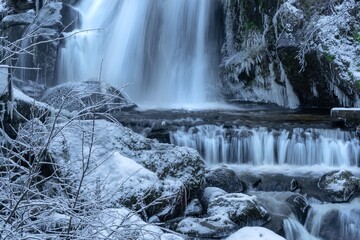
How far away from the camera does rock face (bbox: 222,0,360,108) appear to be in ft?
34.2

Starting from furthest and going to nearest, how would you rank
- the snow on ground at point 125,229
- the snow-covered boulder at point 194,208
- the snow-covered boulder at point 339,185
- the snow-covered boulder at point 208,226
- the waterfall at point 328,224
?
the snow-covered boulder at point 339,185 → the snow-covered boulder at point 194,208 → the waterfall at point 328,224 → the snow-covered boulder at point 208,226 → the snow on ground at point 125,229

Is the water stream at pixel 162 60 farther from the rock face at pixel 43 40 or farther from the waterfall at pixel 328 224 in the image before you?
the waterfall at pixel 328 224

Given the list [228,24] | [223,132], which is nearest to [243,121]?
[223,132]

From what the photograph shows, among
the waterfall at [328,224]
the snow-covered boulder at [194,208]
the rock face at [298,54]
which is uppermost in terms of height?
the rock face at [298,54]

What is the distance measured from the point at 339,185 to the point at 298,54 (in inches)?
182

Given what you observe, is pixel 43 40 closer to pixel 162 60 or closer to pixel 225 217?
pixel 162 60

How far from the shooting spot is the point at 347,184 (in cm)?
674

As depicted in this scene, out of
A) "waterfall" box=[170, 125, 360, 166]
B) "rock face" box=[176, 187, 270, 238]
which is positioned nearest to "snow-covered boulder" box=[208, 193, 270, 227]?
"rock face" box=[176, 187, 270, 238]

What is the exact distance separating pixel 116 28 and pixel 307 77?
6.53 metres

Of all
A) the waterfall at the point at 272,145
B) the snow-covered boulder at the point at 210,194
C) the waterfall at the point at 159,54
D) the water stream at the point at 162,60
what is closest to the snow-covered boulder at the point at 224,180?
the snow-covered boulder at the point at 210,194

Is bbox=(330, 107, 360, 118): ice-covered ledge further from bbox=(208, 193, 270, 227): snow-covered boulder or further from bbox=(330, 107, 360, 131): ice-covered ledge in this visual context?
bbox=(208, 193, 270, 227): snow-covered boulder

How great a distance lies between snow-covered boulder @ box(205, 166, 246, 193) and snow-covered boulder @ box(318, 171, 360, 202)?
120 centimetres

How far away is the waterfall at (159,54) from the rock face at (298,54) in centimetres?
122

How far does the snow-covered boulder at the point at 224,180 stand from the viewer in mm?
6938
